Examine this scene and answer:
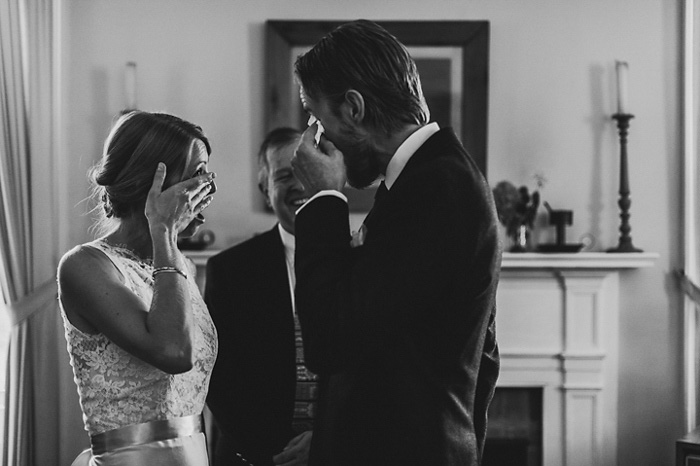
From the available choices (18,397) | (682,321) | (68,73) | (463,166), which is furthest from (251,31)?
(463,166)

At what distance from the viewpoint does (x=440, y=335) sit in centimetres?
130

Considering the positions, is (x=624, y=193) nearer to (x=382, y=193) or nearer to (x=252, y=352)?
(x=252, y=352)

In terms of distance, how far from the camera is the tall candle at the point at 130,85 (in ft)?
12.9

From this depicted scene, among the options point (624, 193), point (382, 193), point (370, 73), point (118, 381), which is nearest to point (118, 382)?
point (118, 381)

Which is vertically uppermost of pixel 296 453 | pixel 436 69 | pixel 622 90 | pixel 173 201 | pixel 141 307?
pixel 436 69

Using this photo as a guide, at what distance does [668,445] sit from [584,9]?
2.13m

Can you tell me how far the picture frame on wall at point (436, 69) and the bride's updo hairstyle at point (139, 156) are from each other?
2.28m

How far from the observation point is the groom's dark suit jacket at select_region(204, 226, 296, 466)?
2.16 meters

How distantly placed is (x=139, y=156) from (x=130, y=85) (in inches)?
91.7

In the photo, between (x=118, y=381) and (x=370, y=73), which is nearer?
(x=370, y=73)

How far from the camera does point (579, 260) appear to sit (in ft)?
12.9

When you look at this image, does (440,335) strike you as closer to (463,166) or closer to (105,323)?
(463,166)

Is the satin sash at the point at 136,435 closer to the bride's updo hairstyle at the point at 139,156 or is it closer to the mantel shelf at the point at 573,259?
the bride's updo hairstyle at the point at 139,156

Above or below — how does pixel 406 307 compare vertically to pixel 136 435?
above
